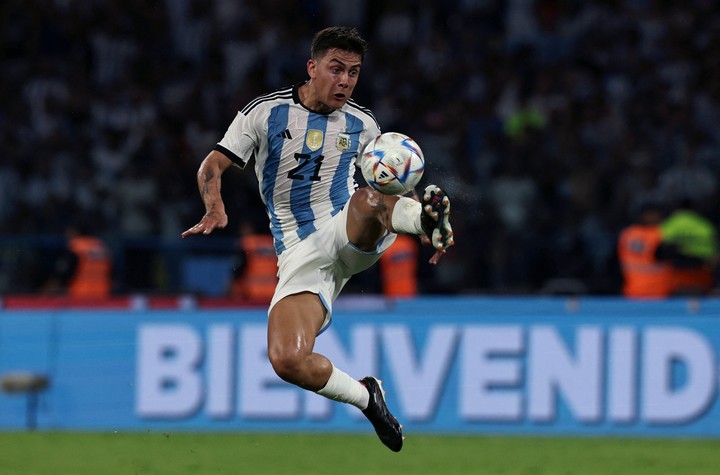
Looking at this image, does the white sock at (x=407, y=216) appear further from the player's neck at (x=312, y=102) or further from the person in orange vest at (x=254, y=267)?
the person in orange vest at (x=254, y=267)

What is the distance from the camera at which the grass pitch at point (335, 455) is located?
1007 cm

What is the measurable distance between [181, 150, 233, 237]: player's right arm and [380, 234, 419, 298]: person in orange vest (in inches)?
271

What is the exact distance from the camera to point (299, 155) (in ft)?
26.6

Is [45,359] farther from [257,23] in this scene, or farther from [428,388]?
[257,23]

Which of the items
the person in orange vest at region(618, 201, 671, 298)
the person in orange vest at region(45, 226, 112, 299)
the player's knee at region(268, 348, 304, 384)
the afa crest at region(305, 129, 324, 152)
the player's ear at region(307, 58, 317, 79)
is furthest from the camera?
the person in orange vest at region(45, 226, 112, 299)

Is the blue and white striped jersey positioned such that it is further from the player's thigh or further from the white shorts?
the player's thigh

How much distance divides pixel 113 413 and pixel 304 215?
221 inches

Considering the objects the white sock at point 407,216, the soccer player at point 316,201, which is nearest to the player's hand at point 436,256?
the white sock at point 407,216

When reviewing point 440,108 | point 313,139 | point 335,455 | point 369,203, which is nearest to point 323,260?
point 369,203

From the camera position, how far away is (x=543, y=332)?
12727 mm

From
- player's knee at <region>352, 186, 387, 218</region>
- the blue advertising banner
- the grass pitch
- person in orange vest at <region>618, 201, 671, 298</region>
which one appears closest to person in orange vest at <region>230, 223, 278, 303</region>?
the blue advertising banner

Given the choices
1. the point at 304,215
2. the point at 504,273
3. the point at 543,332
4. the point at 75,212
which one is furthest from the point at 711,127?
the point at 304,215

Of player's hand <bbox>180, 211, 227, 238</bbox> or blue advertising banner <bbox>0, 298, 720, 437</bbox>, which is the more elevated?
player's hand <bbox>180, 211, 227, 238</bbox>

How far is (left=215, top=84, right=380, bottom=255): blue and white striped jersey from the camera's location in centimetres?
805
